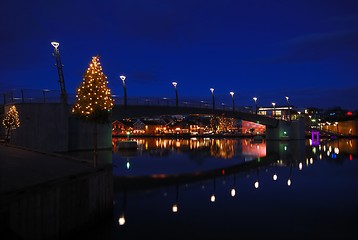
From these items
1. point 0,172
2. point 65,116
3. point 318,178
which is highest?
Answer: point 65,116

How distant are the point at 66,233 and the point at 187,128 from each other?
16623 cm

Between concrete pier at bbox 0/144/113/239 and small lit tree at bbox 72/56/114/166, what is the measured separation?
616cm

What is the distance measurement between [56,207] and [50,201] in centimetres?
33

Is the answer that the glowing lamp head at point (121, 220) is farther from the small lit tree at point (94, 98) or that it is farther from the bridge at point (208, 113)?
the bridge at point (208, 113)

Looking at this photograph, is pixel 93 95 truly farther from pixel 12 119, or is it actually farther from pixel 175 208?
pixel 12 119

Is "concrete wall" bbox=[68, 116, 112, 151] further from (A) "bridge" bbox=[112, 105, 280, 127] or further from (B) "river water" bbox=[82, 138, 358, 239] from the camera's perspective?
(B) "river water" bbox=[82, 138, 358, 239]

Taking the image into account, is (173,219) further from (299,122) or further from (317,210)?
(299,122)

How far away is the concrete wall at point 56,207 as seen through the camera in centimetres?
987

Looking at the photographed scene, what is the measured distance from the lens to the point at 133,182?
23969mm

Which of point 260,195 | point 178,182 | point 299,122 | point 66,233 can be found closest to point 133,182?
point 178,182

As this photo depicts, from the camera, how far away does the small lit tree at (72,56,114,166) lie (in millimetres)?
20547

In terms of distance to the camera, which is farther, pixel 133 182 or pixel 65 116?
pixel 65 116

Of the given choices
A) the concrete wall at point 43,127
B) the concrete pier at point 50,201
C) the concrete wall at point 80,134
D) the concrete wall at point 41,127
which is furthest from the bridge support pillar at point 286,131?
the concrete pier at point 50,201

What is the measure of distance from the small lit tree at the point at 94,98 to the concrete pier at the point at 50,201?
6161 millimetres
